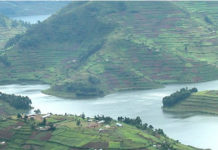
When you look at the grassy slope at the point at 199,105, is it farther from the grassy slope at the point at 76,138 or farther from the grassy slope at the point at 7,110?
the grassy slope at the point at 7,110

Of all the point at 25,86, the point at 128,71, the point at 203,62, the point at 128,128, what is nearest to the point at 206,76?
the point at 203,62

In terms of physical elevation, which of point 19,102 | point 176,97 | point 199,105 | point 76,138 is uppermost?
point 176,97

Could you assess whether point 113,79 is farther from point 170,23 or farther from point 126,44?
point 170,23

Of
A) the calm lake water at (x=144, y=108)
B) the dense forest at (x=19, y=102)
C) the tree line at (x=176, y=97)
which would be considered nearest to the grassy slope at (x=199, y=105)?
the tree line at (x=176, y=97)

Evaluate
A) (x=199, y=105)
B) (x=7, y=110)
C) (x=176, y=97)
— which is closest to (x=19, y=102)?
(x=7, y=110)

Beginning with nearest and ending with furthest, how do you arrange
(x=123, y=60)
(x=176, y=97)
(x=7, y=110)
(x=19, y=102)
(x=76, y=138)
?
(x=76, y=138) → (x=7, y=110) → (x=176, y=97) → (x=19, y=102) → (x=123, y=60)

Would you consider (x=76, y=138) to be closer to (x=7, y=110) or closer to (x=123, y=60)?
(x=7, y=110)
